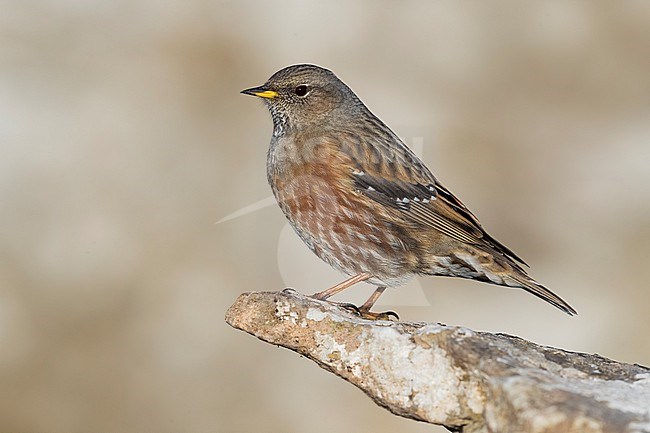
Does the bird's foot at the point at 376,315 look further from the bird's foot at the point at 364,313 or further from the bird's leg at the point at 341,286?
the bird's leg at the point at 341,286

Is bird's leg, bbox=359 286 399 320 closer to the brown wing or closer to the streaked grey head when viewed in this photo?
the brown wing

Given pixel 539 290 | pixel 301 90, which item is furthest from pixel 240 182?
pixel 539 290

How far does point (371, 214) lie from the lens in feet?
16.5

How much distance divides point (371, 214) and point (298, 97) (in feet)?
2.71

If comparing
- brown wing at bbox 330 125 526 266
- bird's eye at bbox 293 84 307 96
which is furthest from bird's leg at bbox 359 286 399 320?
bird's eye at bbox 293 84 307 96

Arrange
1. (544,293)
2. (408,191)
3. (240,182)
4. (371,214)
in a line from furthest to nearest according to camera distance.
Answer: (240,182)
(408,191)
(371,214)
(544,293)

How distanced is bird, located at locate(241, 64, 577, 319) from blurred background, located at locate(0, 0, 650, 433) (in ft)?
8.15

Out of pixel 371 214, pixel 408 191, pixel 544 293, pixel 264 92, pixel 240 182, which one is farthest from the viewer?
pixel 240 182

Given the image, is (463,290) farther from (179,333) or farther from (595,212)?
(179,333)

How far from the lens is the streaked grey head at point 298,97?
17.5 feet

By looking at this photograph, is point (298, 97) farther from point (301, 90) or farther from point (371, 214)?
point (371, 214)

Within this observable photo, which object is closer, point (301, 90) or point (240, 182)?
point (301, 90)

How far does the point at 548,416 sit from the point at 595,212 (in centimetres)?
608

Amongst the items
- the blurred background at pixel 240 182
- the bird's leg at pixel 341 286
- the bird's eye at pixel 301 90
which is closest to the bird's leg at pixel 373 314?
the bird's leg at pixel 341 286
